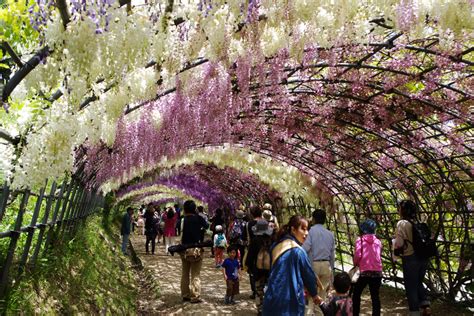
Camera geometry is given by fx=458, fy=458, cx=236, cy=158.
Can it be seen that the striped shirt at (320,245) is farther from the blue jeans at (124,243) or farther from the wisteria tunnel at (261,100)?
the blue jeans at (124,243)

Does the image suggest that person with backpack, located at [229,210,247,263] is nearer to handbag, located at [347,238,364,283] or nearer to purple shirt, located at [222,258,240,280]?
purple shirt, located at [222,258,240,280]

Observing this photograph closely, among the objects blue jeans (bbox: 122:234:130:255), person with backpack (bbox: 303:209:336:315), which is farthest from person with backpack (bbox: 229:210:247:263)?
blue jeans (bbox: 122:234:130:255)

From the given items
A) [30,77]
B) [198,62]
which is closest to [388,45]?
[198,62]

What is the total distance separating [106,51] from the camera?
2801mm

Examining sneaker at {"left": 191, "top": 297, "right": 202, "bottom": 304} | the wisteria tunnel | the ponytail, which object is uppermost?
the wisteria tunnel

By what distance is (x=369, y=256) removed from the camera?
551 cm

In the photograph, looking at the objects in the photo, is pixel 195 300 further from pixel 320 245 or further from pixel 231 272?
pixel 320 245

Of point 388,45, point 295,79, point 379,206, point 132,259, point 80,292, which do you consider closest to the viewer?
point 388,45

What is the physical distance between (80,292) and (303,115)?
188 inches

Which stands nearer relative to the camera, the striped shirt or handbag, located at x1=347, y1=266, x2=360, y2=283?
handbag, located at x1=347, y1=266, x2=360, y2=283

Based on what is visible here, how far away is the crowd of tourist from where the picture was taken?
11.1 ft

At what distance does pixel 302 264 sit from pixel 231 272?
359 cm

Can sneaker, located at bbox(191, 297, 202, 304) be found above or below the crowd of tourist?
below

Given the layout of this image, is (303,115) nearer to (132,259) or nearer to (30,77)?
(30,77)
